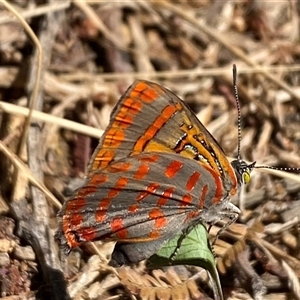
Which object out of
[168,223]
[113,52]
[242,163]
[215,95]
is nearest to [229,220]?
[242,163]

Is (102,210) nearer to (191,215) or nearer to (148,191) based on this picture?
(148,191)

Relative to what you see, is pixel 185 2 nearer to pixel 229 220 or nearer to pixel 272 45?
pixel 272 45

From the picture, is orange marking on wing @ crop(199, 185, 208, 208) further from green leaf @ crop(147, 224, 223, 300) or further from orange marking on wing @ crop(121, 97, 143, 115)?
orange marking on wing @ crop(121, 97, 143, 115)

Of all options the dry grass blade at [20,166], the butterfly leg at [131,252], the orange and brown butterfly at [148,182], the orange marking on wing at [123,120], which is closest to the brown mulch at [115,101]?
the dry grass blade at [20,166]

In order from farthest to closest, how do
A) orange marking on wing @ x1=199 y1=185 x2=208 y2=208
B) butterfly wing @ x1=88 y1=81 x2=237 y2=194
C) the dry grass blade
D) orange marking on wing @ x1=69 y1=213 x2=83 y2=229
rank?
the dry grass blade < butterfly wing @ x1=88 y1=81 x2=237 y2=194 < orange marking on wing @ x1=199 y1=185 x2=208 y2=208 < orange marking on wing @ x1=69 y1=213 x2=83 y2=229

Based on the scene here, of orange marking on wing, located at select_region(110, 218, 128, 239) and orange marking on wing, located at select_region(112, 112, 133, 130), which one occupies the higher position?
orange marking on wing, located at select_region(112, 112, 133, 130)

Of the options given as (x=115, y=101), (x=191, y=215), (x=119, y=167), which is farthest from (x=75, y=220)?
(x=115, y=101)

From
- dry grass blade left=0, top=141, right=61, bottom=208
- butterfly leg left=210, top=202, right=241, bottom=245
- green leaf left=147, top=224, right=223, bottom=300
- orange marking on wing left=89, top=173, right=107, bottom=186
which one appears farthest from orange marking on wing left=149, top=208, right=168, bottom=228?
dry grass blade left=0, top=141, right=61, bottom=208

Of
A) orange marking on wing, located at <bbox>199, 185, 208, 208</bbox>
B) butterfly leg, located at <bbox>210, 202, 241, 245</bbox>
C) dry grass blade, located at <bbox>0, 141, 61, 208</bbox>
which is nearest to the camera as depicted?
orange marking on wing, located at <bbox>199, 185, 208, 208</bbox>
